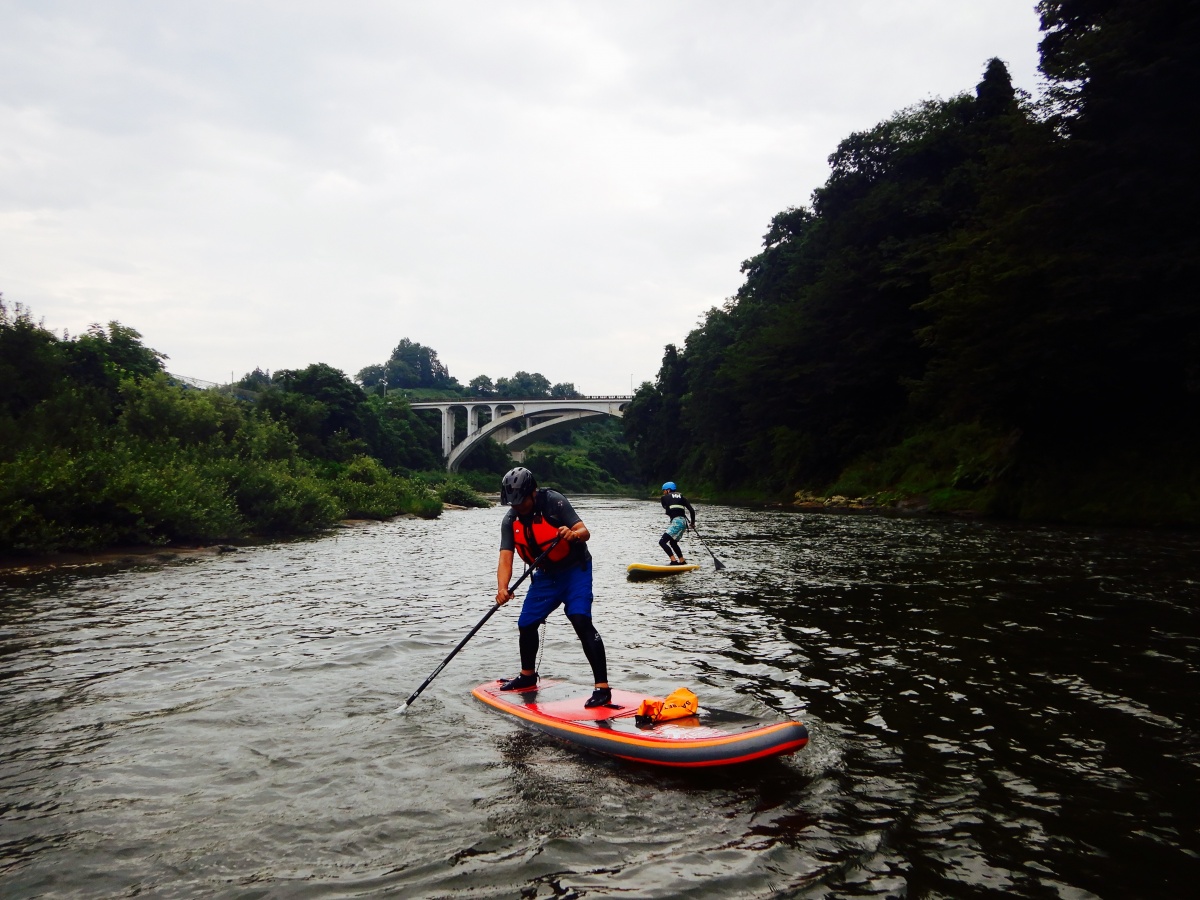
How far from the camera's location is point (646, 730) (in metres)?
6.11

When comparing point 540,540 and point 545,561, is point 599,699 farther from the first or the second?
point 540,540

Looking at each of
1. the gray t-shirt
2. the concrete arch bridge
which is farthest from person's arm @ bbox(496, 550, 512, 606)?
the concrete arch bridge

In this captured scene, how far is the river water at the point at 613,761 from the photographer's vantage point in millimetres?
4164

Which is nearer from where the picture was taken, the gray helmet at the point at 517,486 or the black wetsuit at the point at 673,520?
the gray helmet at the point at 517,486

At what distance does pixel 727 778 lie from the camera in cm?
555

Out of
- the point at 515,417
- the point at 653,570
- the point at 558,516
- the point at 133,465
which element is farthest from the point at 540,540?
the point at 515,417

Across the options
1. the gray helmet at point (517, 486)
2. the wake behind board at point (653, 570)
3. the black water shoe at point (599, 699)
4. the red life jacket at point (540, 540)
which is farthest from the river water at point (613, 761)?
the wake behind board at point (653, 570)

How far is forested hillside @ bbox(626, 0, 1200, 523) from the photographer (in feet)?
71.3

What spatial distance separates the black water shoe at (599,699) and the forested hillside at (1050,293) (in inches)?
843

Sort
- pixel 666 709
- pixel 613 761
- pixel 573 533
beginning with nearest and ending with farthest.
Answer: pixel 613 761 → pixel 666 709 → pixel 573 533

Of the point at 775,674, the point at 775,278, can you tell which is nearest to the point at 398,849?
the point at 775,674

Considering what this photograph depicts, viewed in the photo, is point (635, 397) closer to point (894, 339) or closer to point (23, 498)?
point (894, 339)

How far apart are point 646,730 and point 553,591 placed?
6.14 feet

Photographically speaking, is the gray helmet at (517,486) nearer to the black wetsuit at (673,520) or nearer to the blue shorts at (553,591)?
the blue shorts at (553,591)
